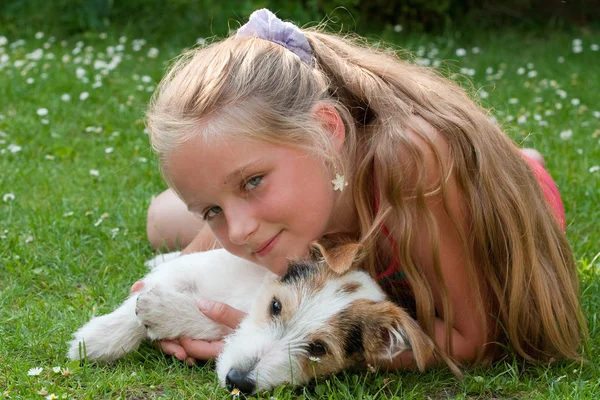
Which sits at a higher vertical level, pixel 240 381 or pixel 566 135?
pixel 240 381

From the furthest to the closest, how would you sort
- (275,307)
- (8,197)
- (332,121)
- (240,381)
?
(8,197) < (332,121) < (275,307) < (240,381)

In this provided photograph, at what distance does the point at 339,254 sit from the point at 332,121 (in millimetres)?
681

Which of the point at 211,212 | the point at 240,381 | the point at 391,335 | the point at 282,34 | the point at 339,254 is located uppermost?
the point at 282,34

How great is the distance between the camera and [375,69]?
3963 mm

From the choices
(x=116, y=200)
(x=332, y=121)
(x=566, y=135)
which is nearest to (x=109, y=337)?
(x=332, y=121)

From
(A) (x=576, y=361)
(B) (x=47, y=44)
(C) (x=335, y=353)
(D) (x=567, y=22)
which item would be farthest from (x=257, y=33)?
(D) (x=567, y=22)

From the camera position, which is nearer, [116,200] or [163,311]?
[163,311]

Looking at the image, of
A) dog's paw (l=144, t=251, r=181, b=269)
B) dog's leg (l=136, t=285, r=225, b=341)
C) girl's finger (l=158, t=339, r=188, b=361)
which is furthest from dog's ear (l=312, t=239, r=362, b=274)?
dog's paw (l=144, t=251, r=181, b=269)

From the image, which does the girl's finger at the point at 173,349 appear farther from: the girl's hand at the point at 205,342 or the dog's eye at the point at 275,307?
the dog's eye at the point at 275,307

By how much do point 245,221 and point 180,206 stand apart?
1774 mm

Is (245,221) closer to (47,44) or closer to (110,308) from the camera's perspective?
(110,308)

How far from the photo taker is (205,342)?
351 cm

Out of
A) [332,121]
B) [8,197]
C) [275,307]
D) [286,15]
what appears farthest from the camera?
[286,15]

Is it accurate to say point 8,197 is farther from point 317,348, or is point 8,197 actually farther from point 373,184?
point 317,348
